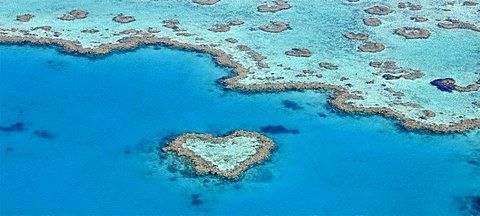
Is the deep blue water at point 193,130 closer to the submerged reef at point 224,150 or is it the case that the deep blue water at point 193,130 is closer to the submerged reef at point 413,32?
the submerged reef at point 224,150

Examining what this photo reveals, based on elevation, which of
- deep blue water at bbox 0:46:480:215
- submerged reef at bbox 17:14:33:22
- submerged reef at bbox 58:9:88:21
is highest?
submerged reef at bbox 17:14:33:22

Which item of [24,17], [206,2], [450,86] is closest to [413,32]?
[450,86]

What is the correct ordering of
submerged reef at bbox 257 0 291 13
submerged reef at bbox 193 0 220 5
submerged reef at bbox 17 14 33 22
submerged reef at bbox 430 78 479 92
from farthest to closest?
submerged reef at bbox 193 0 220 5 < submerged reef at bbox 257 0 291 13 < submerged reef at bbox 17 14 33 22 < submerged reef at bbox 430 78 479 92

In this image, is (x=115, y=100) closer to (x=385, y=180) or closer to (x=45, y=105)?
(x=45, y=105)

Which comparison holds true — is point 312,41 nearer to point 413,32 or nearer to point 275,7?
point 275,7

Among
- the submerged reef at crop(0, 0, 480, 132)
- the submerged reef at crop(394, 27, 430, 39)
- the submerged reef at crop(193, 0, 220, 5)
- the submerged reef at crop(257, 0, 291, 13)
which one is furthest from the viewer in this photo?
the submerged reef at crop(193, 0, 220, 5)

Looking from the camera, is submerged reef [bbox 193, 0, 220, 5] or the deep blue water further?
submerged reef [bbox 193, 0, 220, 5]

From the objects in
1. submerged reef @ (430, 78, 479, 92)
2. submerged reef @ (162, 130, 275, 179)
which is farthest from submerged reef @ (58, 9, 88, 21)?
submerged reef @ (430, 78, 479, 92)

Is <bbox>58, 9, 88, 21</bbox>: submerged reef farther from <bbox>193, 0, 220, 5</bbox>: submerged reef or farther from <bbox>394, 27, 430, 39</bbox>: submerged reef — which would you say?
<bbox>394, 27, 430, 39</bbox>: submerged reef
